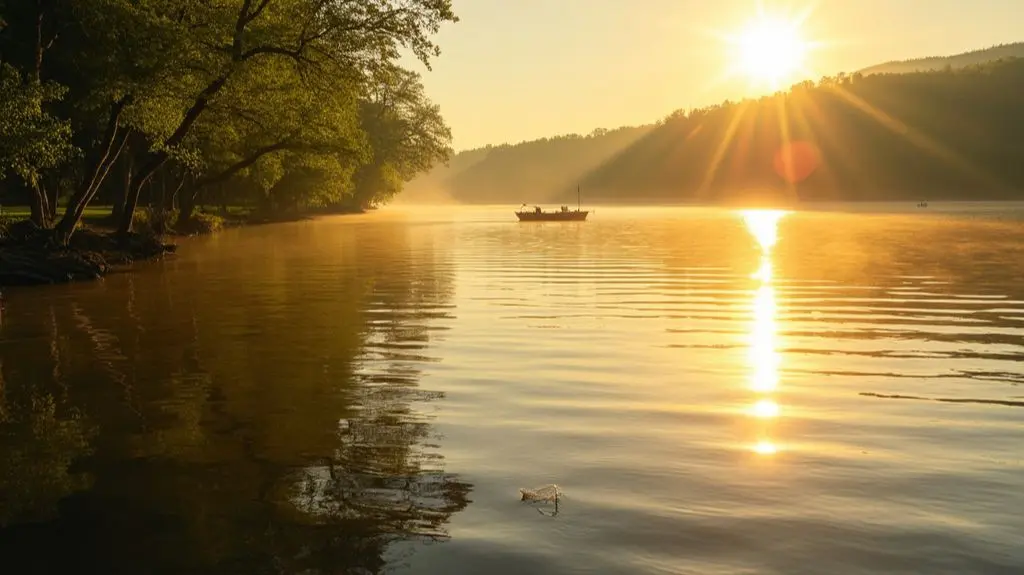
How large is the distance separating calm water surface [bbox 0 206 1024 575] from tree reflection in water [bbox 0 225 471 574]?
4 cm

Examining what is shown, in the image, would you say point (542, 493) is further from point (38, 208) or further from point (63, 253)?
point (38, 208)

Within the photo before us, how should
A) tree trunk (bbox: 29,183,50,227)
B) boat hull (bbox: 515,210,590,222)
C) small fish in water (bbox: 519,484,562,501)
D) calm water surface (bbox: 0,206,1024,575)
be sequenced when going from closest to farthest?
1. calm water surface (bbox: 0,206,1024,575)
2. small fish in water (bbox: 519,484,562,501)
3. tree trunk (bbox: 29,183,50,227)
4. boat hull (bbox: 515,210,590,222)

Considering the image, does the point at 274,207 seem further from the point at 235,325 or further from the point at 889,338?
the point at 889,338

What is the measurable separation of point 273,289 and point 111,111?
14498 millimetres

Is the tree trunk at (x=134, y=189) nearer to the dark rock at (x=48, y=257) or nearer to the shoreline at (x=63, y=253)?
the shoreline at (x=63, y=253)

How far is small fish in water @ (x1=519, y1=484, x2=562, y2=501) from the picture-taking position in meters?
7.36

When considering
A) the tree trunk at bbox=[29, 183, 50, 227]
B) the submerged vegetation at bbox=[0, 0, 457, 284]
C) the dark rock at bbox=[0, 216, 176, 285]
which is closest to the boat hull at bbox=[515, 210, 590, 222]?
the submerged vegetation at bbox=[0, 0, 457, 284]


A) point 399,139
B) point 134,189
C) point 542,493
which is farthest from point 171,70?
point 399,139

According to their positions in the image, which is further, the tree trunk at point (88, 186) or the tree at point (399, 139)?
the tree at point (399, 139)

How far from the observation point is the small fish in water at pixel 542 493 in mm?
7355

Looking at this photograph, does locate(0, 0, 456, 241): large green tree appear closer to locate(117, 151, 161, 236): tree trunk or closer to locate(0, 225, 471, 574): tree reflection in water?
locate(117, 151, 161, 236): tree trunk

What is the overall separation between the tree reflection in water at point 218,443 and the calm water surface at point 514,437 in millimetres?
41

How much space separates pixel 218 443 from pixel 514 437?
3236 mm

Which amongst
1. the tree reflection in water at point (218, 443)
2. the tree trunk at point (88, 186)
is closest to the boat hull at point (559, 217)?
the tree trunk at point (88, 186)
